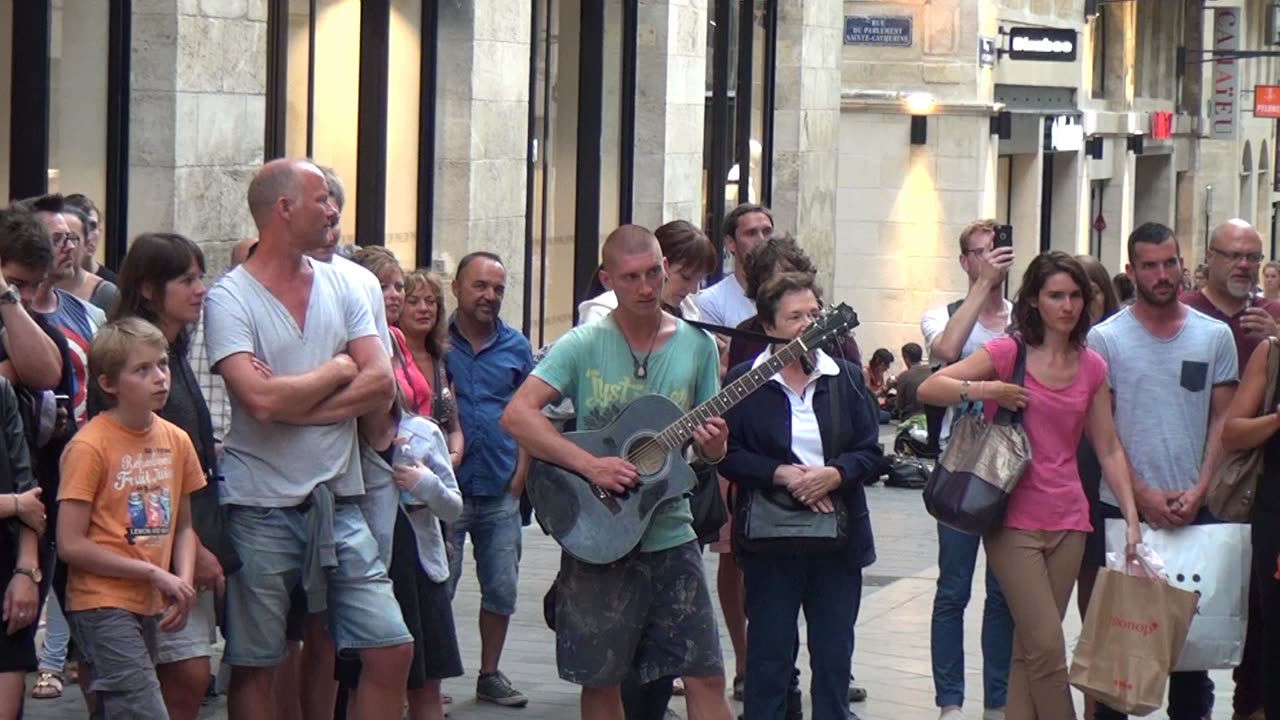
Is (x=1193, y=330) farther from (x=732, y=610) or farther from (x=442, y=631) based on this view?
(x=442, y=631)

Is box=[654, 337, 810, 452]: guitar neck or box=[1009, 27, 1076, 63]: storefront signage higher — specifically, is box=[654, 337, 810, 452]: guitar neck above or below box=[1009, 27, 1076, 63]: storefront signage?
below

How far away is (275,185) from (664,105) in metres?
11.3

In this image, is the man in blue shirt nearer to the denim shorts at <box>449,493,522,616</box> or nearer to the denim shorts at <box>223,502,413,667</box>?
the denim shorts at <box>449,493,522,616</box>

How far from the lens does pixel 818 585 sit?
7.93 metres

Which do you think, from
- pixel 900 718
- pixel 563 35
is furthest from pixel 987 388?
pixel 563 35

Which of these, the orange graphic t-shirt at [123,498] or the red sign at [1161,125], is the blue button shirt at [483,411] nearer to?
the orange graphic t-shirt at [123,498]

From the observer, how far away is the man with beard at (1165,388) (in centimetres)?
812

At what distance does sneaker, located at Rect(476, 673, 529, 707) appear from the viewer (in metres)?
9.14

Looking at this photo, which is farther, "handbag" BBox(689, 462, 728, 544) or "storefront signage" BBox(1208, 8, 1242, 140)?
"storefront signage" BBox(1208, 8, 1242, 140)

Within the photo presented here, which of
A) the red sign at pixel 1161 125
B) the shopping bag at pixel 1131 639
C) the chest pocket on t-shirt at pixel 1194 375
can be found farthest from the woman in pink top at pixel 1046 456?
the red sign at pixel 1161 125

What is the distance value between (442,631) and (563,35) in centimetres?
989

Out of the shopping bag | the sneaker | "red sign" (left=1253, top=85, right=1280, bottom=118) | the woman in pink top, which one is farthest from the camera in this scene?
"red sign" (left=1253, top=85, right=1280, bottom=118)

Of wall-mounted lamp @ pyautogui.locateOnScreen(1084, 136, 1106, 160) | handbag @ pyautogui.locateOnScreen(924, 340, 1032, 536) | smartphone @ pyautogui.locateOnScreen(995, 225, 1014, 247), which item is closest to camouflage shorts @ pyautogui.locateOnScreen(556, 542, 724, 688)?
handbag @ pyautogui.locateOnScreen(924, 340, 1032, 536)

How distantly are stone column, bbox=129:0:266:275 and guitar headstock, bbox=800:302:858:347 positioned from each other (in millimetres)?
4876
